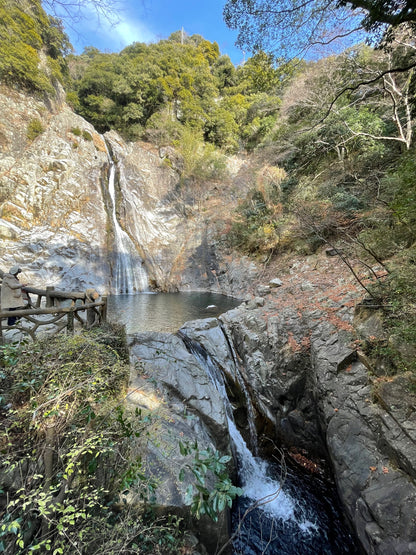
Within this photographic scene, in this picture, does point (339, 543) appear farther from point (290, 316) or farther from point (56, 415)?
point (56, 415)

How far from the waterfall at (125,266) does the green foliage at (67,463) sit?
39.9 ft

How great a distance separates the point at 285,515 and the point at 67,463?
3715 mm

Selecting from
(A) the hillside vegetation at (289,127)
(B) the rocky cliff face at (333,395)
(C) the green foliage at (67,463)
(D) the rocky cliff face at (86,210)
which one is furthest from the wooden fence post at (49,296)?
(D) the rocky cliff face at (86,210)

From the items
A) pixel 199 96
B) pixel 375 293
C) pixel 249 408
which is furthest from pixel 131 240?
pixel 199 96

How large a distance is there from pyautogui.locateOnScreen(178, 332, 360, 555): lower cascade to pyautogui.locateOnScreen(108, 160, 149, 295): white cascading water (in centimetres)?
1183

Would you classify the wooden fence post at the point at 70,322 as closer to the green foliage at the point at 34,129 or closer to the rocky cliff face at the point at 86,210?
the rocky cliff face at the point at 86,210

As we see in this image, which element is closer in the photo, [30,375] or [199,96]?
[30,375]

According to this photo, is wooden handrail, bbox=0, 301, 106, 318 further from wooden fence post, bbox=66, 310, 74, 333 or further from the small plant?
the small plant

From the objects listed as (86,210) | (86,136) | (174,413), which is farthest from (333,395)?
(86,136)

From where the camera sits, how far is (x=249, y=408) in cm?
508

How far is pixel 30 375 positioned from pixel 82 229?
555 inches

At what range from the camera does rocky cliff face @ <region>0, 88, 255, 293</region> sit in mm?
12220

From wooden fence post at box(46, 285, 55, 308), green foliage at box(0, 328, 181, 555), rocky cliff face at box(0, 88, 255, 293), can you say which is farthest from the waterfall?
green foliage at box(0, 328, 181, 555)

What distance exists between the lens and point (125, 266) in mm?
14938
